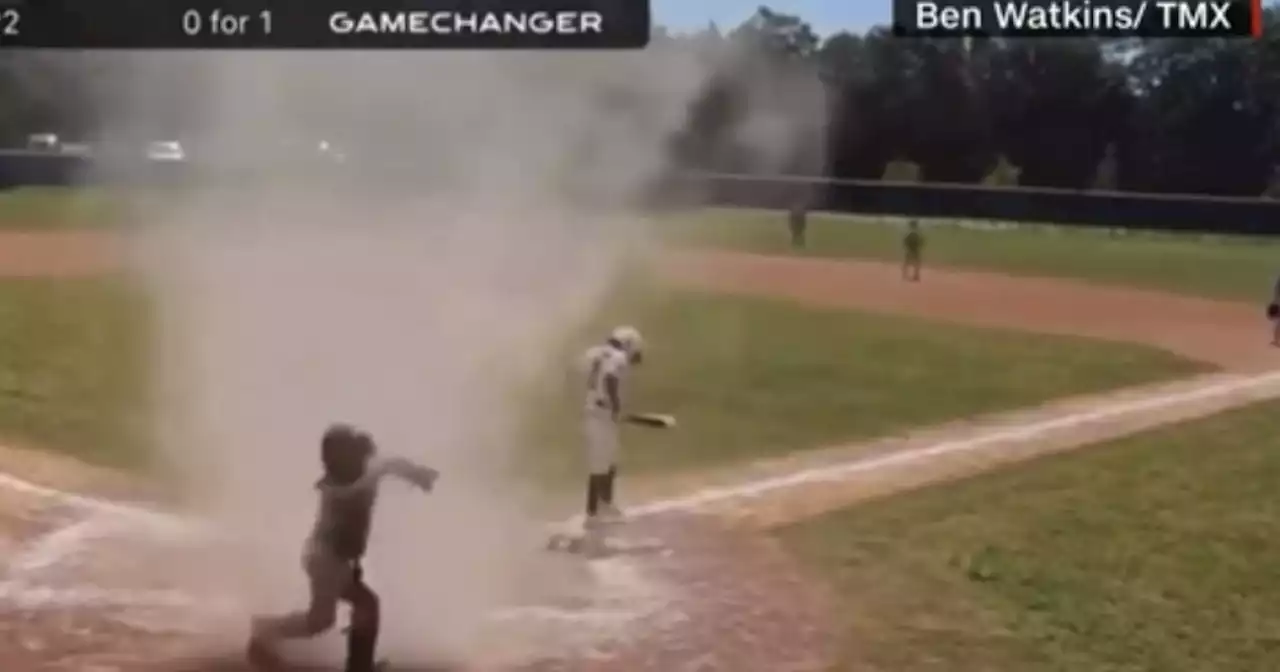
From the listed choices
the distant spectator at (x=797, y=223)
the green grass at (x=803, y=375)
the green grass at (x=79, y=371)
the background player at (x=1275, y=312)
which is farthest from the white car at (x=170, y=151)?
the background player at (x=1275, y=312)

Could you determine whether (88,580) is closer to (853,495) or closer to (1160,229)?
(853,495)

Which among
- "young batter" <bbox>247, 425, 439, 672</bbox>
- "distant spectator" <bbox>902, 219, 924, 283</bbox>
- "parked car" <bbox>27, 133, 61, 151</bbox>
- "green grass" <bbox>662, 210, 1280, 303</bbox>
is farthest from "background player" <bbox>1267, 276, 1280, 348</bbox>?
"parked car" <bbox>27, 133, 61, 151</bbox>

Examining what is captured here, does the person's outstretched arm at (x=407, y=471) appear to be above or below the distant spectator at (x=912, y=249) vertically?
below

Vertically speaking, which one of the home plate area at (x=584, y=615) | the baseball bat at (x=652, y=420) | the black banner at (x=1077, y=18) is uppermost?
the black banner at (x=1077, y=18)

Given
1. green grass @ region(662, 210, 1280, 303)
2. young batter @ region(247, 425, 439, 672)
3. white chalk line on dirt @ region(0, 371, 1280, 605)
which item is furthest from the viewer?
green grass @ region(662, 210, 1280, 303)

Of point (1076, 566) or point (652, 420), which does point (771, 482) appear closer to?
point (652, 420)

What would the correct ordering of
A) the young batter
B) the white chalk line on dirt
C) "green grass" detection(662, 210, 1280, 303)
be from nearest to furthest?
the young batter → the white chalk line on dirt → "green grass" detection(662, 210, 1280, 303)

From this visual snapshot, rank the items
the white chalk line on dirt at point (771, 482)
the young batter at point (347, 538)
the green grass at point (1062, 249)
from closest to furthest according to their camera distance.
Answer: the young batter at point (347, 538) → the white chalk line on dirt at point (771, 482) → the green grass at point (1062, 249)

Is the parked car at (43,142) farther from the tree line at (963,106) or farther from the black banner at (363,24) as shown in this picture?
the black banner at (363,24)

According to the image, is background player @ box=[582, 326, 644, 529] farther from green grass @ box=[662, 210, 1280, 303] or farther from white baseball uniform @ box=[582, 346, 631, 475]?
green grass @ box=[662, 210, 1280, 303]
